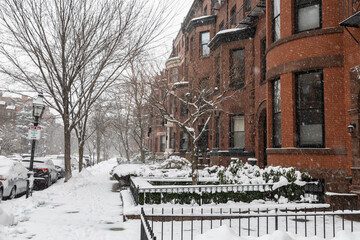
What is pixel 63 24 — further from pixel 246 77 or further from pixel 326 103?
pixel 326 103

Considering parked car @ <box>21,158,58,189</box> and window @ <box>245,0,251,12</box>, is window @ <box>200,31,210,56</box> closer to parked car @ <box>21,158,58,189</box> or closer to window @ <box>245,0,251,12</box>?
window @ <box>245,0,251,12</box>

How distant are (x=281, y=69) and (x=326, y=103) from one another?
2.24m

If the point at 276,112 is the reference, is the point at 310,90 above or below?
above

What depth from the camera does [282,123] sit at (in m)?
12.5

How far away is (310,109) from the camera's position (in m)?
11.8

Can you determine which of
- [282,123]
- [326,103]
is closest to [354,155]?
[326,103]

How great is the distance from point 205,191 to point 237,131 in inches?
360

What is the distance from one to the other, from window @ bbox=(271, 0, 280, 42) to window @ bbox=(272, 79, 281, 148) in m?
1.96

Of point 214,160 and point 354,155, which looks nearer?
point 354,155

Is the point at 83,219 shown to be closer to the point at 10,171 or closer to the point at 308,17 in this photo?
the point at 10,171

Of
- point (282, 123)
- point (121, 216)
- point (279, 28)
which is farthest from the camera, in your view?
point (279, 28)

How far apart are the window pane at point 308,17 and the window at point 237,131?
7505 mm

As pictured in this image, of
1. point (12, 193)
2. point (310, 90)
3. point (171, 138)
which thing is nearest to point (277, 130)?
point (310, 90)

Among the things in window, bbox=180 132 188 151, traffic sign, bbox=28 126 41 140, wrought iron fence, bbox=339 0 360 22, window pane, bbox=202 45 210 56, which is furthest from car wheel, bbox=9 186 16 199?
window, bbox=180 132 188 151
